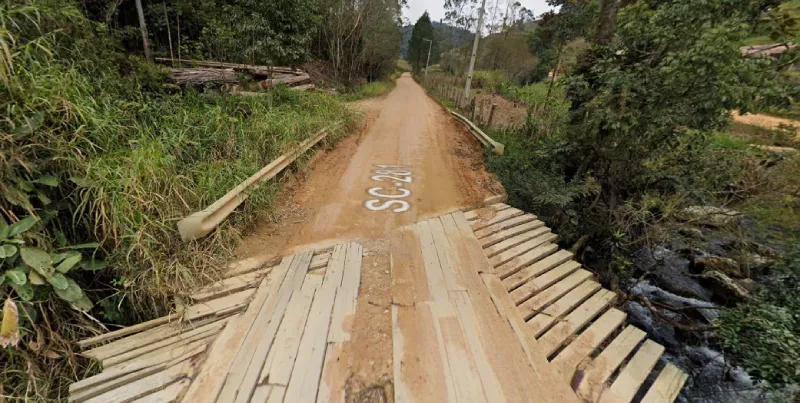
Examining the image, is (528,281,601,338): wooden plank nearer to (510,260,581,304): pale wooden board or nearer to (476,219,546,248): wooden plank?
(510,260,581,304): pale wooden board

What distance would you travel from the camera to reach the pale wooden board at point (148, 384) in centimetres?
170

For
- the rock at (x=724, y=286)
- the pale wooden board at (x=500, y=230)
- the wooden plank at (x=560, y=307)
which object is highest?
the pale wooden board at (x=500, y=230)

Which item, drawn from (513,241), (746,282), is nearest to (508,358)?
(513,241)

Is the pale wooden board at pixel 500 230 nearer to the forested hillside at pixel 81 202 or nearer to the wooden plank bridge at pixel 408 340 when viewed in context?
the wooden plank bridge at pixel 408 340

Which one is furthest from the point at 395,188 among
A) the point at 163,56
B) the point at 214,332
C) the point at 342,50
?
the point at 342,50

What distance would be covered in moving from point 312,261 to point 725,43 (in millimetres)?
4322

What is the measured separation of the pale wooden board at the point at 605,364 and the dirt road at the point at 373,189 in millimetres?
2342

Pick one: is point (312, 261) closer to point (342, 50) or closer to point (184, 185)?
point (184, 185)

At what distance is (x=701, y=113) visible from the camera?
10.3 feet

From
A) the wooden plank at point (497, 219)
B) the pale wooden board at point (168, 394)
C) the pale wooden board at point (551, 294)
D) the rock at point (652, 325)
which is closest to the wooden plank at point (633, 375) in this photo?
the pale wooden board at point (551, 294)

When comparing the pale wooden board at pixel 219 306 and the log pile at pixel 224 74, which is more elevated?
the log pile at pixel 224 74

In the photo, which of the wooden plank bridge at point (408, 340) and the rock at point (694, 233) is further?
the rock at point (694, 233)

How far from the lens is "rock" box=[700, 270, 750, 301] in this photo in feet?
12.9

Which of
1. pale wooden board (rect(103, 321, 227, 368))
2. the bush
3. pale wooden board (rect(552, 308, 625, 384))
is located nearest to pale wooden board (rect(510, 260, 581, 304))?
pale wooden board (rect(552, 308, 625, 384))
